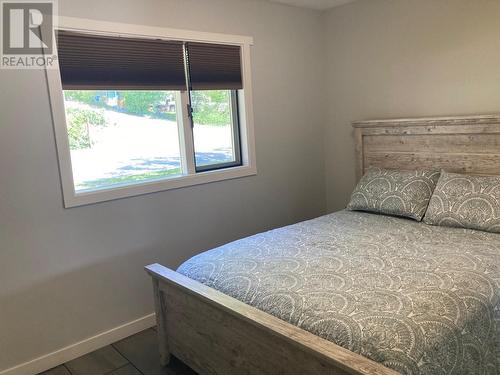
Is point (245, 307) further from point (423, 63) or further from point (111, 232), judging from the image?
point (423, 63)

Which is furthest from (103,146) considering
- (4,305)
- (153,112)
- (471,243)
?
(471,243)

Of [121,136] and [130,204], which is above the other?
[121,136]

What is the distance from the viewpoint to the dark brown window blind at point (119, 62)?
238 cm

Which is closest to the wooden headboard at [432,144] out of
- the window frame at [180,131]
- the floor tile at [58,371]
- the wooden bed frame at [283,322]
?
the wooden bed frame at [283,322]

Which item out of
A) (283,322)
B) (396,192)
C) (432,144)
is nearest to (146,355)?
(283,322)

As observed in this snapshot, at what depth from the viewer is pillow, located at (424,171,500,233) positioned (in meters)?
2.47

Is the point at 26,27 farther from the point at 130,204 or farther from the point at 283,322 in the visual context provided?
the point at 283,322

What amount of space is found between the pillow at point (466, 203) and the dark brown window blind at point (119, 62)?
188 cm

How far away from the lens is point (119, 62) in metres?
2.56

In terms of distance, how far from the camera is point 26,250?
2307mm

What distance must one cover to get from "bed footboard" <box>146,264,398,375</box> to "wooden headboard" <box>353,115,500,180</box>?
2.04m

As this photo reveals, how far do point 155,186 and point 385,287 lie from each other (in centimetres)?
164

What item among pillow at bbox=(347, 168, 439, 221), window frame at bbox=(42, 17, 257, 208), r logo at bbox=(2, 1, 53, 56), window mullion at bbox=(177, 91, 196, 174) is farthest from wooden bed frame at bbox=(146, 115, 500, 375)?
r logo at bbox=(2, 1, 53, 56)

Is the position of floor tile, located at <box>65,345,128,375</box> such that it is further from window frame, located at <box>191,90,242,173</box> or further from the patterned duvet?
window frame, located at <box>191,90,242,173</box>
